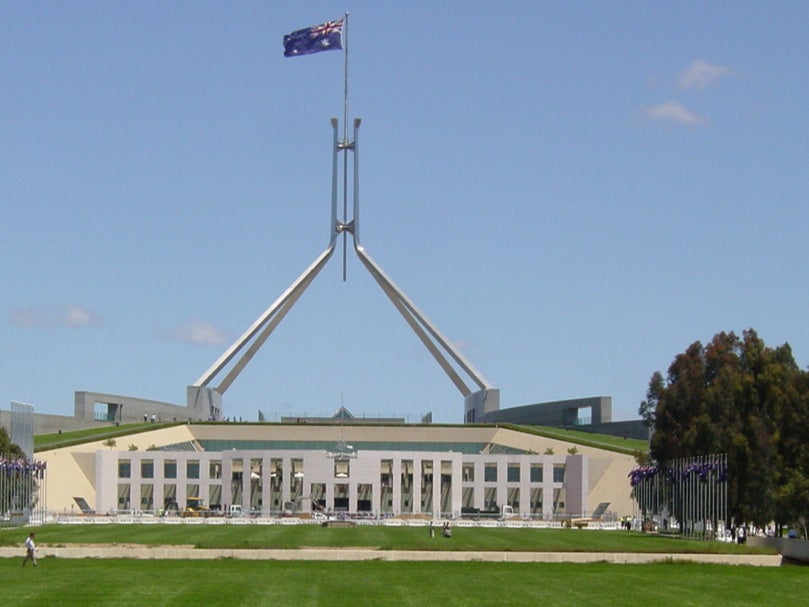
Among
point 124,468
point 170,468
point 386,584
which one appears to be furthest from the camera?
point 170,468

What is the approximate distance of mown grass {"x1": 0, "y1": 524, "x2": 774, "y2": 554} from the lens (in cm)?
3675

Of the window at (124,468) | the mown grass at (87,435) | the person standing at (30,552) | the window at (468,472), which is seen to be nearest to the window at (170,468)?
the window at (124,468)

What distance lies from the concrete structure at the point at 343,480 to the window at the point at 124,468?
5cm

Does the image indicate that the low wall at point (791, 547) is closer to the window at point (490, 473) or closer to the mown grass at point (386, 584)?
the mown grass at point (386, 584)

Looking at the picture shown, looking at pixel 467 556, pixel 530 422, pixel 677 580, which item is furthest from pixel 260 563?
pixel 530 422

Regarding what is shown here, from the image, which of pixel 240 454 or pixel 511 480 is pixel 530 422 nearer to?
pixel 511 480

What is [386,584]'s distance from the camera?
25.8 metres

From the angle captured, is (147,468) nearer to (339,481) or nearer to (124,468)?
(124,468)

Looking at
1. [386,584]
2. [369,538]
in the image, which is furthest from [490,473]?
[386,584]

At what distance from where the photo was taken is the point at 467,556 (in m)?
33.8

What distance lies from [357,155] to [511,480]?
24.3m

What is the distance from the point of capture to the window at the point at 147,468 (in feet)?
229

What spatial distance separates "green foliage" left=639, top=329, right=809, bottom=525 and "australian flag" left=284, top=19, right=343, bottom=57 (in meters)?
29.6

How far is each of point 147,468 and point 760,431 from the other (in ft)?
113
